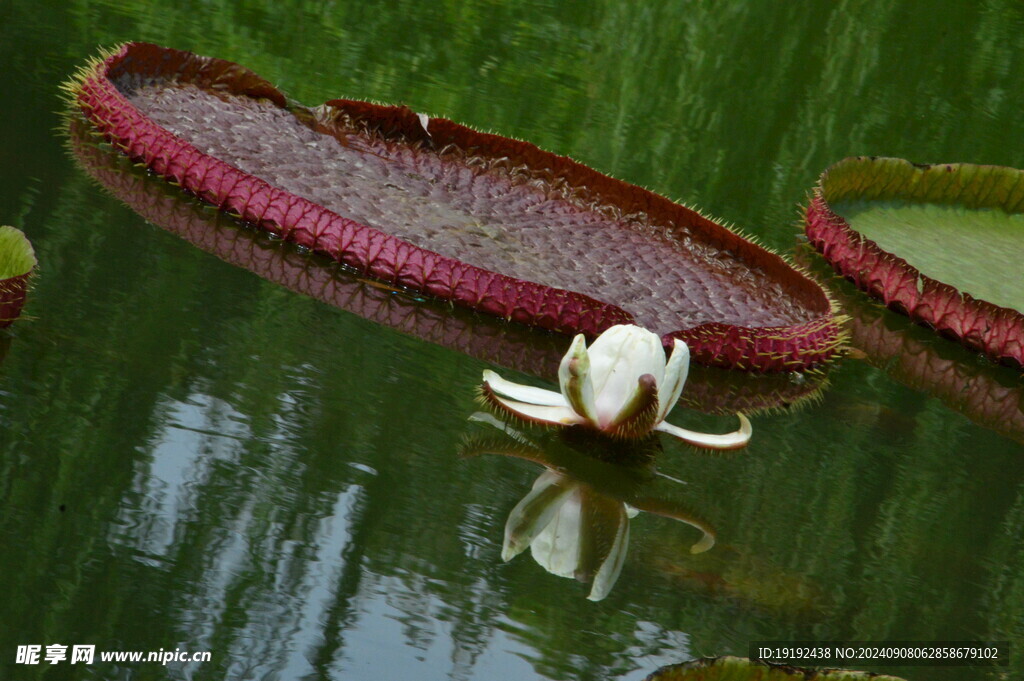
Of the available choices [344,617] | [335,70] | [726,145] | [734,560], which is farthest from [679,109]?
[344,617]

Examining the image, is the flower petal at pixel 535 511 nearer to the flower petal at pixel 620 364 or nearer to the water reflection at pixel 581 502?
the water reflection at pixel 581 502

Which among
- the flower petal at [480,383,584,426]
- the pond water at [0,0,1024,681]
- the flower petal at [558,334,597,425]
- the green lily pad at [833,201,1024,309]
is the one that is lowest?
Answer: the pond water at [0,0,1024,681]

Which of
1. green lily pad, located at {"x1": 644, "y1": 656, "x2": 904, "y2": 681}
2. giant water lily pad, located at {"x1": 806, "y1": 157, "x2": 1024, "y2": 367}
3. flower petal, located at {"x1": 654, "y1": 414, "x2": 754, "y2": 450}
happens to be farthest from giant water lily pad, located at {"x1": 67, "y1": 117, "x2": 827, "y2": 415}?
green lily pad, located at {"x1": 644, "y1": 656, "x2": 904, "y2": 681}

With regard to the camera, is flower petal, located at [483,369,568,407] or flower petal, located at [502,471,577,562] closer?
flower petal, located at [502,471,577,562]

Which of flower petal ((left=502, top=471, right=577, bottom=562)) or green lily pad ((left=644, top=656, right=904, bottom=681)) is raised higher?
green lily pad ((left=644, top=656, right=904, bottom=681))

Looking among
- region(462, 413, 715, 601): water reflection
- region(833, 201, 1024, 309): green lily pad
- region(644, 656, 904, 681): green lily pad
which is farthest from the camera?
region(833, 201, 1024, 309): green lily pad

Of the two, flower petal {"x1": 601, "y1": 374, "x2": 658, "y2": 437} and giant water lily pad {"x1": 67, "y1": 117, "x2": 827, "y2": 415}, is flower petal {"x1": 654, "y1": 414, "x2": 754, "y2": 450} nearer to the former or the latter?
flower petal {"x1": 601, "y1": 374, "x2": 658, "y2": 437}

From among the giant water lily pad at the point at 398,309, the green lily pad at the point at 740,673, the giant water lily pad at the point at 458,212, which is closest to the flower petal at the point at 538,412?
the giant water lily pad at the point at 398,309
